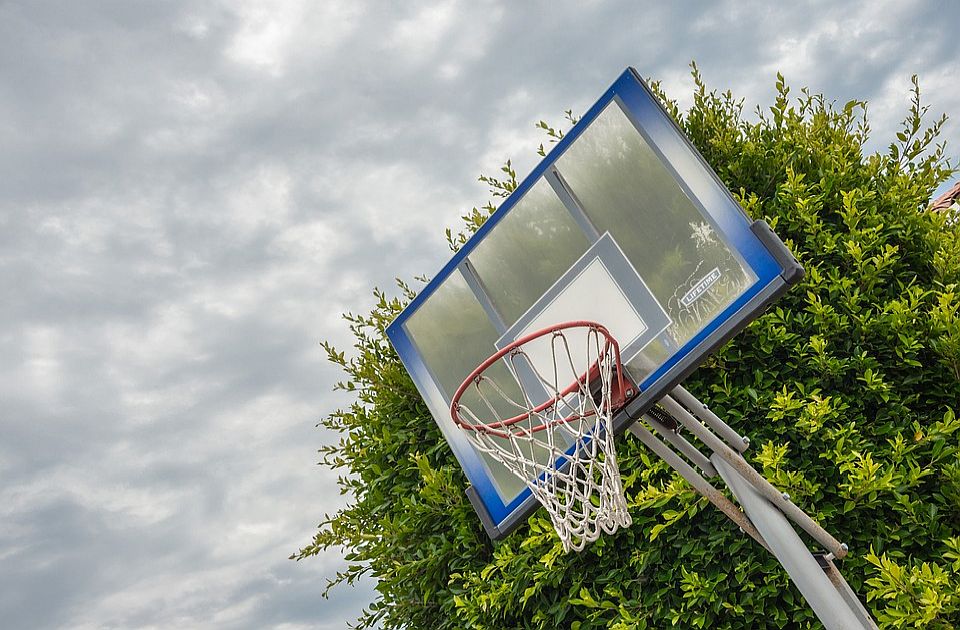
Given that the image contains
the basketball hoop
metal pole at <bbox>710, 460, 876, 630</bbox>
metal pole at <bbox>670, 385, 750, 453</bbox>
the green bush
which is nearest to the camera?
metal pole at <bbox>710, 460, 876, 630</bbox>

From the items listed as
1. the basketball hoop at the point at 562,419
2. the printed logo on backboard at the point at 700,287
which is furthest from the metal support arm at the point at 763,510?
the printed logo on backboard at the point at 700,287

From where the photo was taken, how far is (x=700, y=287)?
11.1 ft

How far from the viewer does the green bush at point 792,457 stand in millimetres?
4070

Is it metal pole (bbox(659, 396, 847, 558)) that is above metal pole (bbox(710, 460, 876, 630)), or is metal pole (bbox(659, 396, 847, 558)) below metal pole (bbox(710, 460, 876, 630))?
above

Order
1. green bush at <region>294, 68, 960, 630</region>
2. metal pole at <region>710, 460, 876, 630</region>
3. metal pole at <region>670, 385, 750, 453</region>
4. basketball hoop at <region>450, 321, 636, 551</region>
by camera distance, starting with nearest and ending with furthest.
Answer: metal pole at <region>710, 460, 876, 630</region> < basketball hoop at <region>450, 321, 636, 551</region> < metal pole at <region>670, 385, 750, 453</region> < green bush at <region>294, 68, 960, 630</region>

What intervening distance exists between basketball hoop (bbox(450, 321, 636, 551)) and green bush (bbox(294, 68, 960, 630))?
0.86 meters

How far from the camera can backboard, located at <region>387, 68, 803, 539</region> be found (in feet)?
10.9

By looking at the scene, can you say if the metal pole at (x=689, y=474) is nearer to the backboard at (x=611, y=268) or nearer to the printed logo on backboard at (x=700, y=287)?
the backboard at (x=611, y=268)

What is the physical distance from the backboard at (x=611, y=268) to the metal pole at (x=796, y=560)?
543 mm

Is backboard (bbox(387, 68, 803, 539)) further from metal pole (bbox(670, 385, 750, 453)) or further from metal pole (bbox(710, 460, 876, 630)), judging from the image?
metal pole (bbox(710, 460, 876, 630))

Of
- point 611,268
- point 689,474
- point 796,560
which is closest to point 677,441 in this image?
point 689,474

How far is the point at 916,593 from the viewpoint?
376 centimetres

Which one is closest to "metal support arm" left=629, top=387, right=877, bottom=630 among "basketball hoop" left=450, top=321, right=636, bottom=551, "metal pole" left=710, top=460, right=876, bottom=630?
"metal pole" left=710, top=460, right=876, bottom=630

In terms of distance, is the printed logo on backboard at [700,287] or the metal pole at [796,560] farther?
the printed logo on backboard at [700,287]
